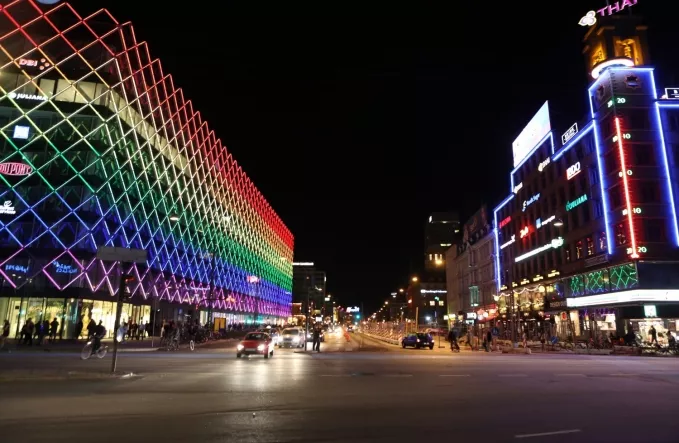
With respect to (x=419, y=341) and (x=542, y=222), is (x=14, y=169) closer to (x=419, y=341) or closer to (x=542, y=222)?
(x=419, y=341)

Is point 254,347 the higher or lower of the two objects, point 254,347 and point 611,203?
the lower

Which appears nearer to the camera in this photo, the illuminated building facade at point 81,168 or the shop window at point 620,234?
the shop window at point 620,234

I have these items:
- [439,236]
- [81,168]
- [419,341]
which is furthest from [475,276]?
[439,236]

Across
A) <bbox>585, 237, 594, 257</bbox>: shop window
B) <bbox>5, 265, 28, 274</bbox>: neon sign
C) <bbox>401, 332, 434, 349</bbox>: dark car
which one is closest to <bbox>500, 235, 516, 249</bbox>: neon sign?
<bbox>585, 237, 594, 257</bbox>: shop window

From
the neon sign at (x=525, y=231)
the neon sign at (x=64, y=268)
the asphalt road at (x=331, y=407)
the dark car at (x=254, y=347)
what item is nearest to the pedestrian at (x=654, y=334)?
the asphalt road at (x=331, y=407)

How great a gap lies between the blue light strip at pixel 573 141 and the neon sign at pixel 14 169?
52.4 m

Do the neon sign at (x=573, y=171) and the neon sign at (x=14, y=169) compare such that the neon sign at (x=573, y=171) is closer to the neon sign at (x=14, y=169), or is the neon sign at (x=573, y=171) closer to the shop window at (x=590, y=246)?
the shop window at (x=590, y=246)

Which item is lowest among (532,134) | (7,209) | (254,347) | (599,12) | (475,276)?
(254,347)

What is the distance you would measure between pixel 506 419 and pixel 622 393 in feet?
20.5

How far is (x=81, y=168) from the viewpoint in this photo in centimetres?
4609

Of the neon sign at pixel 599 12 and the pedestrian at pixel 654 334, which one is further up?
the neon sign at pixel 599 12

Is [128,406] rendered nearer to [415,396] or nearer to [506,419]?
[415,396]

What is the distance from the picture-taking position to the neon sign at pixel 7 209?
142 feet

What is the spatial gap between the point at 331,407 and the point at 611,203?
4096 cm
